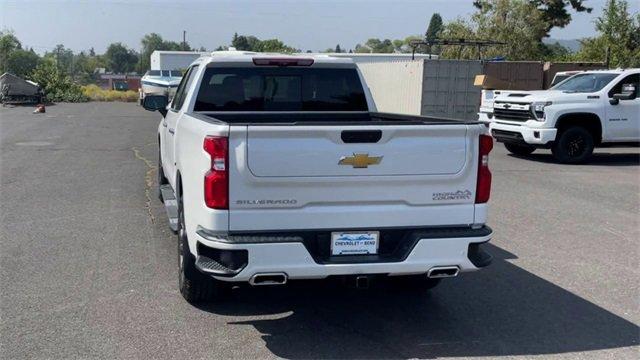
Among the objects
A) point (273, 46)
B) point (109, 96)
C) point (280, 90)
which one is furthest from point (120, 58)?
point (280, 90)

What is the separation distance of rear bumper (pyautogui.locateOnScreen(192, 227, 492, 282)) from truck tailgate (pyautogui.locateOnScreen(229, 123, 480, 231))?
4.8 inches

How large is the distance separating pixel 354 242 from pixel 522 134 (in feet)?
36.4

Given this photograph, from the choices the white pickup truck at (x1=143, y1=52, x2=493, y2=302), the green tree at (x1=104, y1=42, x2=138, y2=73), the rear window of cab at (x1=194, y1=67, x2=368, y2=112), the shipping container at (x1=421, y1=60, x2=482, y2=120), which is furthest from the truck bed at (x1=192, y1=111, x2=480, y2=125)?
the green tree at (x1=104, y1=42, x2=138, y2=73)

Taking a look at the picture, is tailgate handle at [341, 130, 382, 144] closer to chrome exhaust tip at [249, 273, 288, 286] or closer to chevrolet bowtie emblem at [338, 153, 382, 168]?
chevrolet bowtie emblem at [338, 153, 382, 168]

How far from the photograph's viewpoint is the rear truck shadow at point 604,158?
15.3m

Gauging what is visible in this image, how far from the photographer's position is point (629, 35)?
1280 inches

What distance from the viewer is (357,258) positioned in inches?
181

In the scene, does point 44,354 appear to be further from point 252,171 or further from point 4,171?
point 4,171

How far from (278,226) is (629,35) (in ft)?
107

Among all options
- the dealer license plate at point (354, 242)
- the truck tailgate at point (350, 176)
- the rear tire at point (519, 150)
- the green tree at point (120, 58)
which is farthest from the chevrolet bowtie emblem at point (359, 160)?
the green tree at point (120, 58)

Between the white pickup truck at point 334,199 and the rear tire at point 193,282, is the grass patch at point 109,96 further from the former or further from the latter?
the white pickup truck at point 334,199

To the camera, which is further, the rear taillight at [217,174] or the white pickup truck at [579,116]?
the white pickup truck at [579,116]

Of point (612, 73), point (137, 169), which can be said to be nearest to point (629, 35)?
point (612, 73)

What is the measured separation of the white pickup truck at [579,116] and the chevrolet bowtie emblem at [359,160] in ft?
35.4
